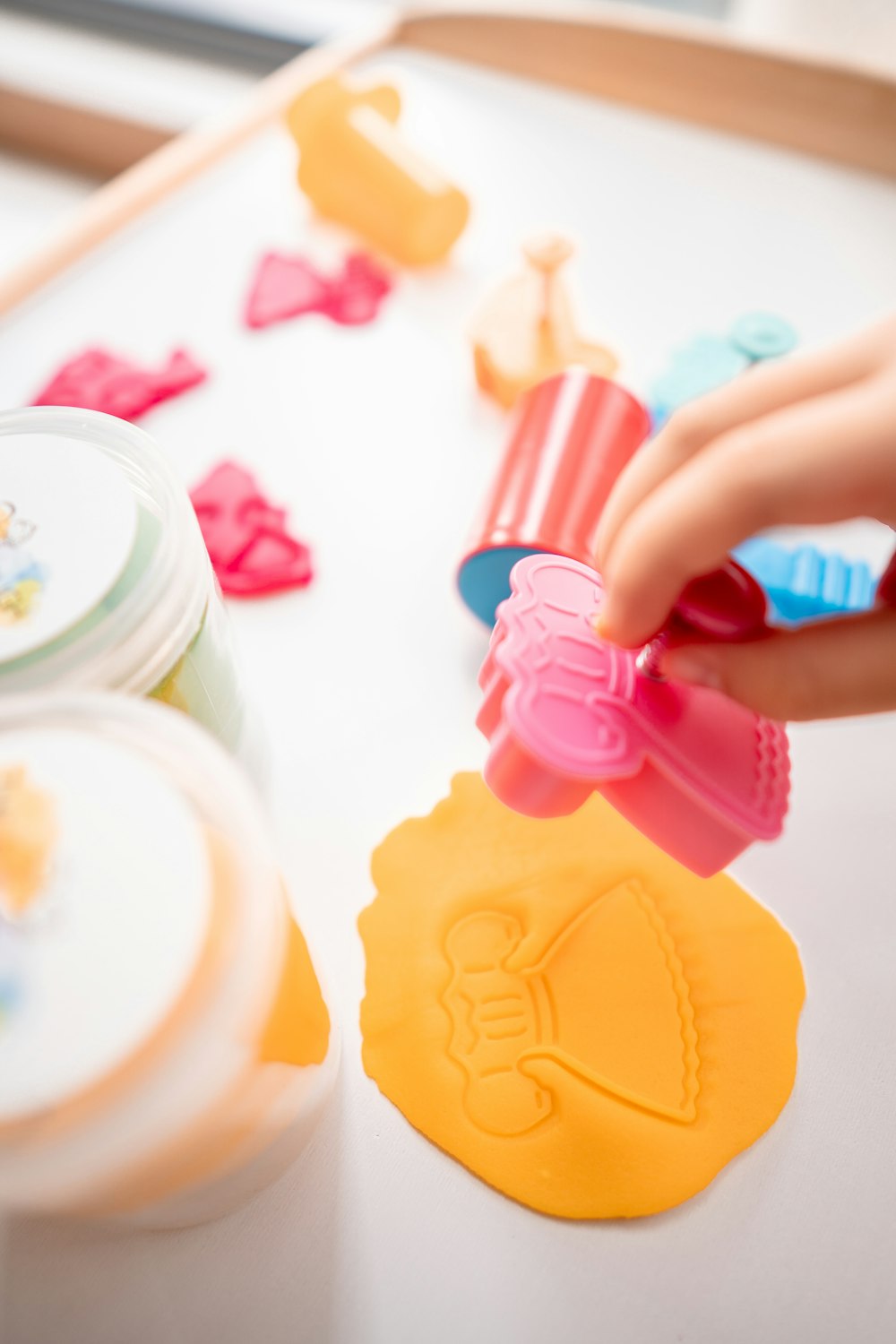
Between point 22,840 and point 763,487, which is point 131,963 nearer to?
point 22,840

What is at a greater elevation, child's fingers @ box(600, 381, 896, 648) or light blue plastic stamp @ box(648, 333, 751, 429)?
light blue plastic stamp @ box(648, 333, 751, 429)

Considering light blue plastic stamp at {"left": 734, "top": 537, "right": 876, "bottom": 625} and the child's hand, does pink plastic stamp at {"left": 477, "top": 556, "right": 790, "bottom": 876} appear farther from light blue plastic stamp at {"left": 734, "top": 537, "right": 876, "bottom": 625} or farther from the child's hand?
light blue plastic stamp at {"left": 734, "top": 537, "right": 876, "bottom": 625}


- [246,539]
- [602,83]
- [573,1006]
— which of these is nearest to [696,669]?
[573,1006]

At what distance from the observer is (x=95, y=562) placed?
1.14ft

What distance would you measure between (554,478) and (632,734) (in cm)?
18

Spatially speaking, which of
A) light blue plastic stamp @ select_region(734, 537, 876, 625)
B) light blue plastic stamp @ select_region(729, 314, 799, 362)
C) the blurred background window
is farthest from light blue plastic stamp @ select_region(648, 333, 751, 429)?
the blurred background window

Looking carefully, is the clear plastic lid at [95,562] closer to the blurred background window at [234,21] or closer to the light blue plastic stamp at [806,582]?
the light blue plastic stamp at [806,582]

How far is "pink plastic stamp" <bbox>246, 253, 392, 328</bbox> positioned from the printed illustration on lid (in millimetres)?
328

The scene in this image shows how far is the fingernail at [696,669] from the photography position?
32 centimetres

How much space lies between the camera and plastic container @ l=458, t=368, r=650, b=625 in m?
0.46

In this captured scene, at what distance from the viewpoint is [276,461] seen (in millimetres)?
592

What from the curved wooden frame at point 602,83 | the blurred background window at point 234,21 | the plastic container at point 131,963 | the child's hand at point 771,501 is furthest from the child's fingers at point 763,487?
the blurred background window at point 234,21

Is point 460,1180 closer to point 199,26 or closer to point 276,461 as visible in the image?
point 276,461

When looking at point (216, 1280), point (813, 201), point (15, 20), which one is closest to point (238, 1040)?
point (216, 1280)
